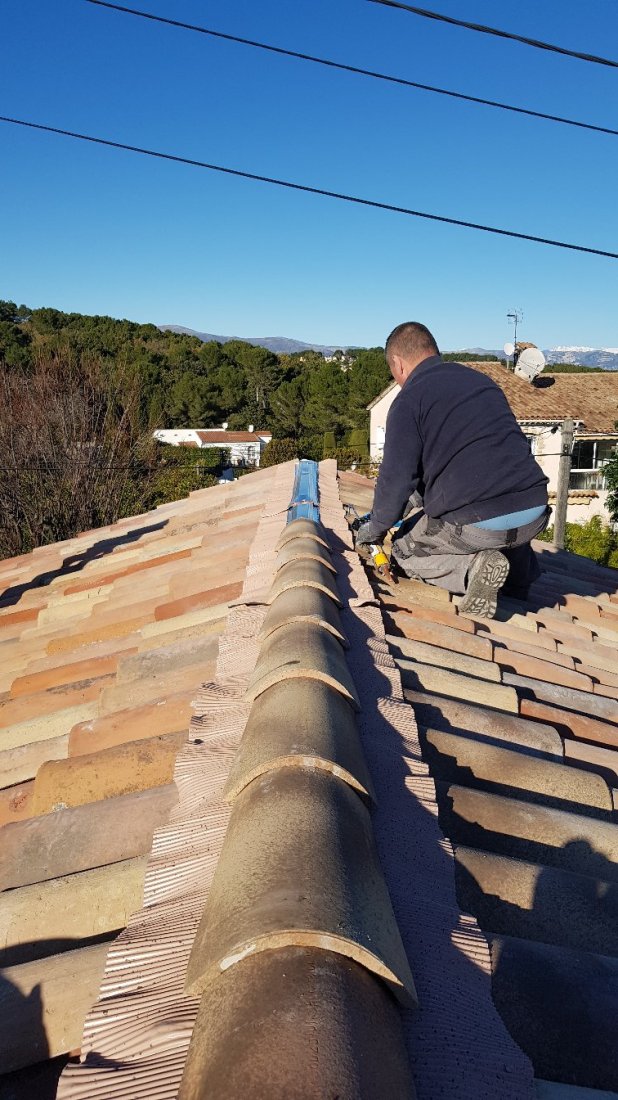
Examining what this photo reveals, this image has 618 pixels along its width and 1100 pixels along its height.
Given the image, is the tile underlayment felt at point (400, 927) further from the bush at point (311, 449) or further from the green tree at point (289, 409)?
the green tree at point (289, 409)

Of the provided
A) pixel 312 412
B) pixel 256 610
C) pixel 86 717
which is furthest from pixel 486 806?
pixel 312 412

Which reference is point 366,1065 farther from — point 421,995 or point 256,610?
Result: point 256,610

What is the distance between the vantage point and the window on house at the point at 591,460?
26156mm

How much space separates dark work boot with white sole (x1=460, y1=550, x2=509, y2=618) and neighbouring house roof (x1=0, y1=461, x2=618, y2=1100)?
0.35m

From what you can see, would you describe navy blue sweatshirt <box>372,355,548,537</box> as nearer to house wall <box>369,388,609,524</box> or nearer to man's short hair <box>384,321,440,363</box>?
man's short hair <box>384,321,440,363</box>

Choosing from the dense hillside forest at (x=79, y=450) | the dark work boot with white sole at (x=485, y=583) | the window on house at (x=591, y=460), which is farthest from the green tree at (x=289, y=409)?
the dark work boot with white sole at (x=485, y=583)

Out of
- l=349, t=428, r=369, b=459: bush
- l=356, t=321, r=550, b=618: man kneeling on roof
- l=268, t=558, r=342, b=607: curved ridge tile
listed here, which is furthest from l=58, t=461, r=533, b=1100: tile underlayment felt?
l=349, t=428, r=369, b=459: bush

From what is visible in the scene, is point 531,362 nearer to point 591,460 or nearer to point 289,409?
point 591,460

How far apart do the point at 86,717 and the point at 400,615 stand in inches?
54.6

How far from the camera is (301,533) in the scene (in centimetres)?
343

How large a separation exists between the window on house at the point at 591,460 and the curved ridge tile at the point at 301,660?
26.1 meters

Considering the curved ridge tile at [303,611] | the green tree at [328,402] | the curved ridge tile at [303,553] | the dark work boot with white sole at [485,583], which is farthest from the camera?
the green tree at [328,402]

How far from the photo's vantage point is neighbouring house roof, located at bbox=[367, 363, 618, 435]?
26.2 m

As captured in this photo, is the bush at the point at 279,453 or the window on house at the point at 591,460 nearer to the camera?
the window on house at the point at 591,460
